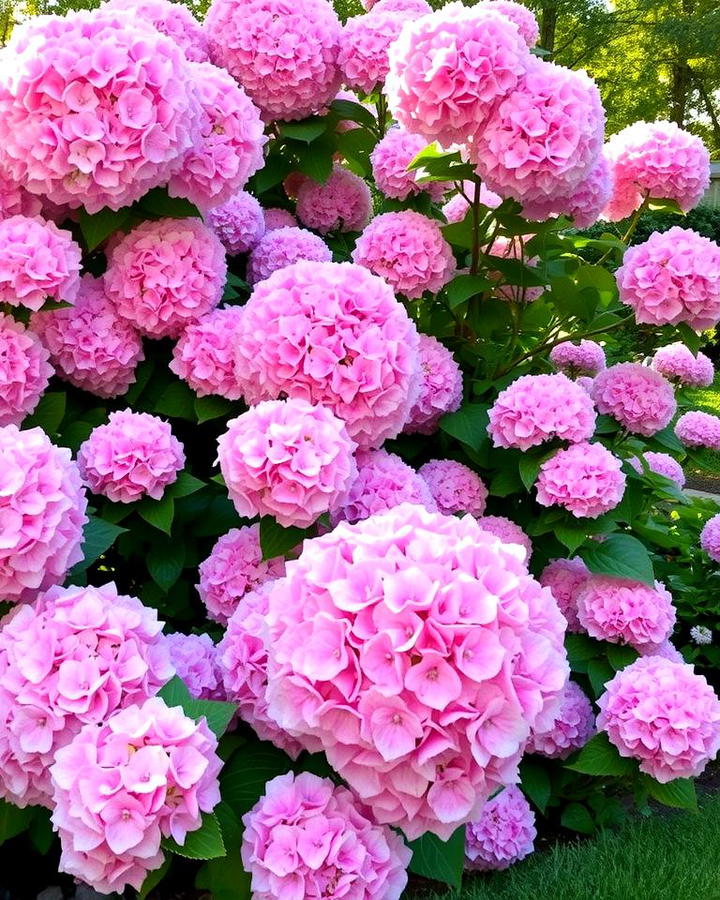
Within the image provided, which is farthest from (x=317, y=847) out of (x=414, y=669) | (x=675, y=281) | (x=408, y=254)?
(x=675, y=281)

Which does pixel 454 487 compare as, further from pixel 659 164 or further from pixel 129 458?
pixel 659 164

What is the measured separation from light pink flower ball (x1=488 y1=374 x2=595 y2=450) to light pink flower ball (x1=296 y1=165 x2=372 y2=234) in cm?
123

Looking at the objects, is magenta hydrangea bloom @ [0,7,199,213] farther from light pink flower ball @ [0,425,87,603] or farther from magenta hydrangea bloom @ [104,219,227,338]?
light pink flower ball @ [0,425,87,603]

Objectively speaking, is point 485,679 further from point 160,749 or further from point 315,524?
point 315,524

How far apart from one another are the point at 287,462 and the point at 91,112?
40.8 inches

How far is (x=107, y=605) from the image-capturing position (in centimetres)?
180

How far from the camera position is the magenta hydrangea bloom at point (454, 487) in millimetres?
2959

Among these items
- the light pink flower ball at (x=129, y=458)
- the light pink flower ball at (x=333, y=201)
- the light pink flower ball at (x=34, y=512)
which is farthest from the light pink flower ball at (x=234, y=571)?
the light pink flower ball at (x=333, y=201)

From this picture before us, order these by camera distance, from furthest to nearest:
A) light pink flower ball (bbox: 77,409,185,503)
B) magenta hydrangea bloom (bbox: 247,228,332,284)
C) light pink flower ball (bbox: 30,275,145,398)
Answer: magenta hydrangea bloom (bbox: 247,228,332,284) < light pink flower ball (bbox: 30,275,145,398) < light pink flower ball (bbox: 77,409,185,503)

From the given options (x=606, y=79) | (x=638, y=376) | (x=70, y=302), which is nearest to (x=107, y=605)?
(x=70, y=302)

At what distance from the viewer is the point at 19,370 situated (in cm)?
232

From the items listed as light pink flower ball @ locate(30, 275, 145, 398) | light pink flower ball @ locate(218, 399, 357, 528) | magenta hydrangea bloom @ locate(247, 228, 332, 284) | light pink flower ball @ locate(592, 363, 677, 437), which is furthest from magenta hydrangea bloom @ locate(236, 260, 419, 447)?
light pink flower ball @ locate(592, 363, 677, 437)

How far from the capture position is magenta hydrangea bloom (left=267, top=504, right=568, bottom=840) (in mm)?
1354

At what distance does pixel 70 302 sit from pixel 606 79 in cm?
2352
